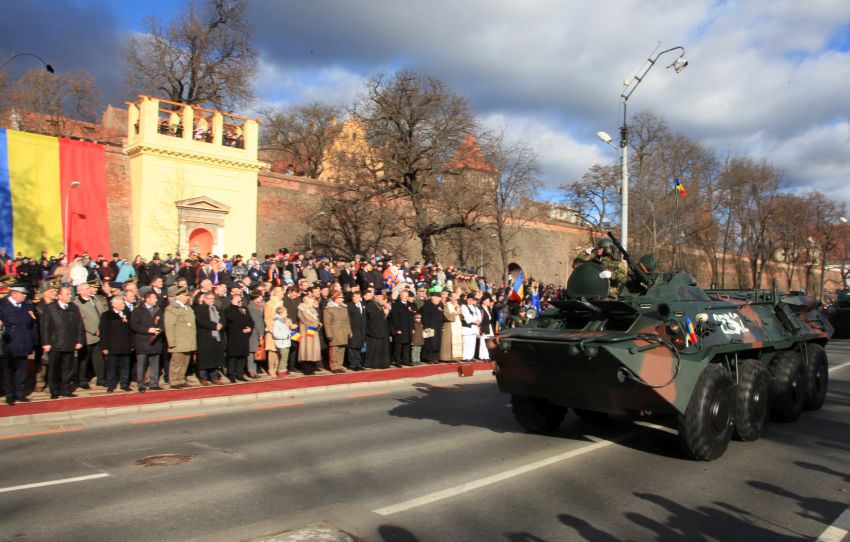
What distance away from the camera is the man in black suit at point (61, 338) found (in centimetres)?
1131

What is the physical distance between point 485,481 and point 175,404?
7106 millimetres

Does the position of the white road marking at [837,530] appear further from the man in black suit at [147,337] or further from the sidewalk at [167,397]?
the man in black suit at [147,337]

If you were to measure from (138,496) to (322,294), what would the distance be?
11550 mm

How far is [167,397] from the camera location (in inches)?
466

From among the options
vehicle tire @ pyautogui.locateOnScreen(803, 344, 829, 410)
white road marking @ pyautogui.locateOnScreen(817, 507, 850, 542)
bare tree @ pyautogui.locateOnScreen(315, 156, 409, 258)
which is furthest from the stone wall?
white road marking @ pyautogui.locateOnScreen(817, 507, 850, 542)

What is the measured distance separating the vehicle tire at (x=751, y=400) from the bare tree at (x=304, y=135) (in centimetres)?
5245

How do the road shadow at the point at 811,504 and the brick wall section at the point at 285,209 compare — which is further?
the brick wall section at the point at 285,209

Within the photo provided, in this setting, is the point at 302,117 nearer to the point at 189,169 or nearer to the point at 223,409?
the point at 189,169

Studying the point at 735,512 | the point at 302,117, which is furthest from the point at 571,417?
the point at 302,117

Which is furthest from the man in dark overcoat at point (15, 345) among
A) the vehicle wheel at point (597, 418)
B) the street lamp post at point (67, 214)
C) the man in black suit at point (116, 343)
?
the street lamp post at point (67, 214)

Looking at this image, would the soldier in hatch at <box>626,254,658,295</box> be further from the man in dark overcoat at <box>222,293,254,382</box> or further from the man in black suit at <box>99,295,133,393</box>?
the man in black suit at <box>99,295,133,393</box>

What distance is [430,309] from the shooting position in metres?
18.1

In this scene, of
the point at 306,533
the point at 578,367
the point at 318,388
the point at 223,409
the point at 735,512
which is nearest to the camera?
the point at 306,533

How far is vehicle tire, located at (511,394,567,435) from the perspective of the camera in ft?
30.8
